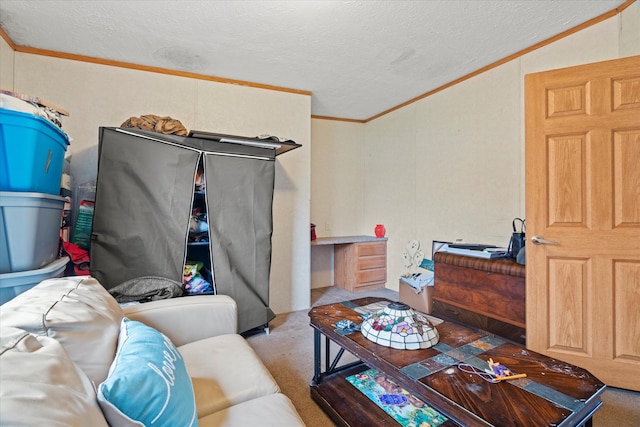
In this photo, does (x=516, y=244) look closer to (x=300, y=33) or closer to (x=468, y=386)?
(x=468, y=386)

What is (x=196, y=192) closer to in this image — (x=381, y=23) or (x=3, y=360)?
(x=381, y=23)

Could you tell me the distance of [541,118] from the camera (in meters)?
2.09

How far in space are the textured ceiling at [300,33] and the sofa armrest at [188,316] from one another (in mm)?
1915

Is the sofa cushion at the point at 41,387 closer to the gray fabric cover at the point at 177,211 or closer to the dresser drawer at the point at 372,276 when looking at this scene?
the gray fabric cover at the point at 177,211

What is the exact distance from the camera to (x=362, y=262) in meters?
4.20

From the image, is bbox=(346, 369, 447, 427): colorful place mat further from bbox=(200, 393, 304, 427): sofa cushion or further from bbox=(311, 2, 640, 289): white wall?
bbox=(311, 2, 640, 289): white wall

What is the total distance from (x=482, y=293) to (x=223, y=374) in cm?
214

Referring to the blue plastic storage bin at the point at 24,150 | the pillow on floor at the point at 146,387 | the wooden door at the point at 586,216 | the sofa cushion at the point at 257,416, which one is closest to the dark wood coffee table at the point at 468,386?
the sofa cushion at the point at 257,416

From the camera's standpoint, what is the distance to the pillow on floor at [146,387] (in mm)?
762

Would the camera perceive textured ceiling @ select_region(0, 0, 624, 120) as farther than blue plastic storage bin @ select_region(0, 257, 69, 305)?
Yes

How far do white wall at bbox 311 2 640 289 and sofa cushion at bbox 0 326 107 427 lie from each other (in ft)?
10.2

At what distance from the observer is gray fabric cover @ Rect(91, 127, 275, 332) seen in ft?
7.04

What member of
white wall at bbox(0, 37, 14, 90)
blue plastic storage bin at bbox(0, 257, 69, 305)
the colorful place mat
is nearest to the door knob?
the colorful place mat

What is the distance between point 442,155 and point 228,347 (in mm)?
3001
